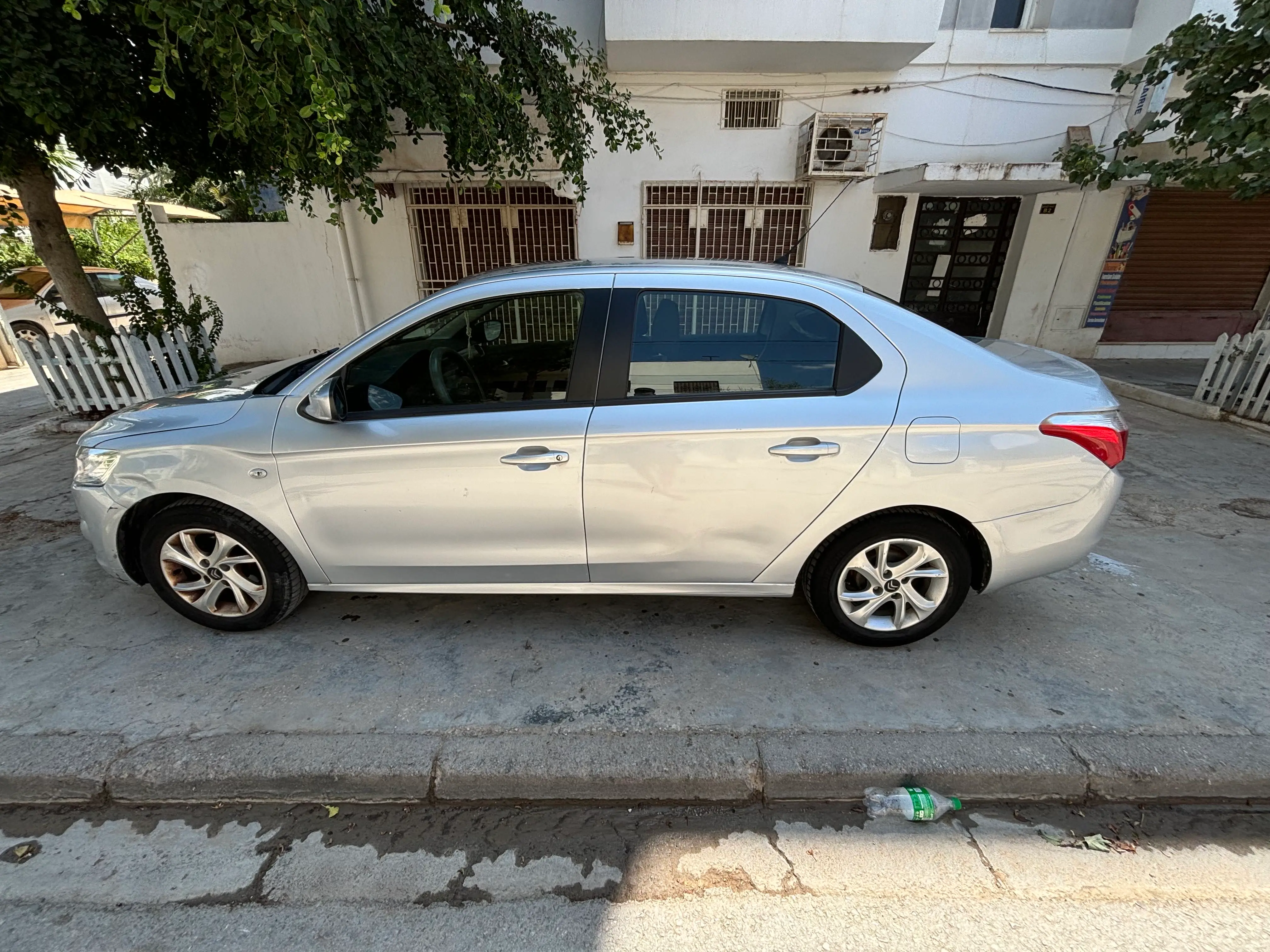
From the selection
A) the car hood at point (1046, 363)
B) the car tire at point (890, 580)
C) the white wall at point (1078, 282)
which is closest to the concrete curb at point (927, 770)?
the car tire at point (890, 580)

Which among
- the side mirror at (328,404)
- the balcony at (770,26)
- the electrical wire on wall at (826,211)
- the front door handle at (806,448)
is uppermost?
the balcony at (770,26)

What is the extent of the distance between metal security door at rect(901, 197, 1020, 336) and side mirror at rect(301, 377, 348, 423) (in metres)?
8.13

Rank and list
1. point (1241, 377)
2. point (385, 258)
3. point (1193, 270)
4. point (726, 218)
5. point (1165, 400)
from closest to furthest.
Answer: point (1241, 377)
point (1165, 400)
point (726, 218)
point (385, 258)
point (1193, 270)

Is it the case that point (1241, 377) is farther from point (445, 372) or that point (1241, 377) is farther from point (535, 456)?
point (445, 372)

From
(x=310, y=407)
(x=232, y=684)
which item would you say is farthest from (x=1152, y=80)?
(x=232, y=684)

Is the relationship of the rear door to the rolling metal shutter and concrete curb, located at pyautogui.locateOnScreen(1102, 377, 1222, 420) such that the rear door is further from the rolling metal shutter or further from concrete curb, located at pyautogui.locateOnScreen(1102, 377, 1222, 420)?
the rolling metal shutter

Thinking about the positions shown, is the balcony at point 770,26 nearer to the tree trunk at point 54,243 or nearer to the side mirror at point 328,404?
the tree trunk at point 54,243

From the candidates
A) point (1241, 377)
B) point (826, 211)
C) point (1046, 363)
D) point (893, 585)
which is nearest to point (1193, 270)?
point (1241, 377)

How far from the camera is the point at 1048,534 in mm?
2453

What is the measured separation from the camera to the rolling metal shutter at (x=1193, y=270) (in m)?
8.72

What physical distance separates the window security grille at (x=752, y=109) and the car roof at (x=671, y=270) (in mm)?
6089

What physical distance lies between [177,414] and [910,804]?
3.48m

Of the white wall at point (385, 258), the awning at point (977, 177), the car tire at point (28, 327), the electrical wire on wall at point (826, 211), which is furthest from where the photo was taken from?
the car tire at point (28, 327)

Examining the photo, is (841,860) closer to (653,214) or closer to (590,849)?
(590,849)
